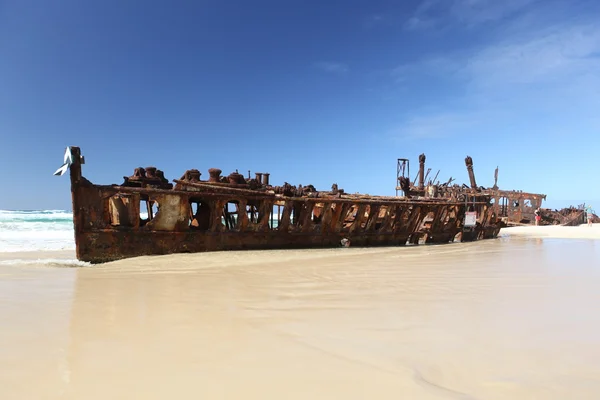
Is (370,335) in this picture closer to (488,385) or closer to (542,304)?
(488,385)

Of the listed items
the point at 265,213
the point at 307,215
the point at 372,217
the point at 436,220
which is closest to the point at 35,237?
the point at 265,213

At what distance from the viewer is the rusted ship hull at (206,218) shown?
7.17 meters

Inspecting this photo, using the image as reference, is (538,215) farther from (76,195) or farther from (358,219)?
(76,195)

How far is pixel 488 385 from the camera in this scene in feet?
6.89

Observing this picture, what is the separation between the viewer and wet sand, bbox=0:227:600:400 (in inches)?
81.9

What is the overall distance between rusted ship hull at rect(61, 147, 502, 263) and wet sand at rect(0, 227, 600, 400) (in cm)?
198

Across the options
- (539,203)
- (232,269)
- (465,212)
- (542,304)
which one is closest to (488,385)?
(542,304)

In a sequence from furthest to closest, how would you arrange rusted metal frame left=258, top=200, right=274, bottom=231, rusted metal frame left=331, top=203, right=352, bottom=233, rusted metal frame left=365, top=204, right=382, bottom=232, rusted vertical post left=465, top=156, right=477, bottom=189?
rusted vertical post left=465, top=156, right=477, bottom=189 → rusted metal frame left=365, top=204, right=382, bottom=232 → rusted metal frame left=331, top=203, right=352, bottom=233 → rusted metal frame left=258, top=200, right=274, bottom=231

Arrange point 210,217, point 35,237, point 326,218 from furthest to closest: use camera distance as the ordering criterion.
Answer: point 35,237 < point 326,218 < point 210,217

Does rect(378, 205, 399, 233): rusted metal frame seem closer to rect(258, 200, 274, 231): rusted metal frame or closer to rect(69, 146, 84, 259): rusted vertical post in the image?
rect(258, 200, 274, 231): rusted metal frame

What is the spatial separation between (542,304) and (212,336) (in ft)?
11.2

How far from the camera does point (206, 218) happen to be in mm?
8945

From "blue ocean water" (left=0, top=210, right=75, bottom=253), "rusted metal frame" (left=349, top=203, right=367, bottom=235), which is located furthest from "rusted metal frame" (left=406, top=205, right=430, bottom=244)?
"blue ocean water" (left=0, top=210, right=75, bottom=253)

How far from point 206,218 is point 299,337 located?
21.4 feet
